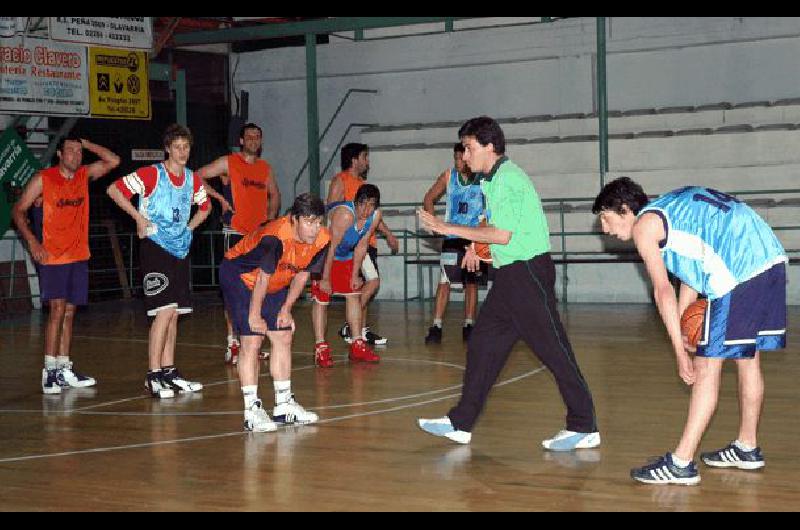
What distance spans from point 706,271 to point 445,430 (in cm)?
187

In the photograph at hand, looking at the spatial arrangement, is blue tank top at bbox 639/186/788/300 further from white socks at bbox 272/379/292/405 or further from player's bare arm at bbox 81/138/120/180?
player's bare arm at bbox 81/138/120/180

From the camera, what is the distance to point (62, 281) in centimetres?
949

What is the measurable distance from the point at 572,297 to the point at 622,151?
2.30m

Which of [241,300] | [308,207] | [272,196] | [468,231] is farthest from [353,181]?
[468,231]

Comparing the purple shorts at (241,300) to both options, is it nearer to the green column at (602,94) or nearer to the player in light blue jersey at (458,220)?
the player in light blue jersey at (458,220)

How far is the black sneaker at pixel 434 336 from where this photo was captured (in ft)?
38.8

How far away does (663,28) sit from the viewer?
1852cm

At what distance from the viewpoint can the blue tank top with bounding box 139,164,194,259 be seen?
28.8ft

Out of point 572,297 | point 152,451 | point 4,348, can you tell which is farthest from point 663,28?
point 152,451

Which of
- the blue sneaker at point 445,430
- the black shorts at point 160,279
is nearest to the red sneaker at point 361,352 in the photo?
the black shorts at point 160,279

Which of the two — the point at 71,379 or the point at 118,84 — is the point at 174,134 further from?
the point at 118,84

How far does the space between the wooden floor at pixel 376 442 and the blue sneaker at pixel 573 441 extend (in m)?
0.07

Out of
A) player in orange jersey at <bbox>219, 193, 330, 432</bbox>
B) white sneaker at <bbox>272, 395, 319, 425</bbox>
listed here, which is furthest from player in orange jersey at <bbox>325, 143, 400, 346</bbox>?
player in orange jersey at <bbox>219, 193, 330, 432</bbox>
